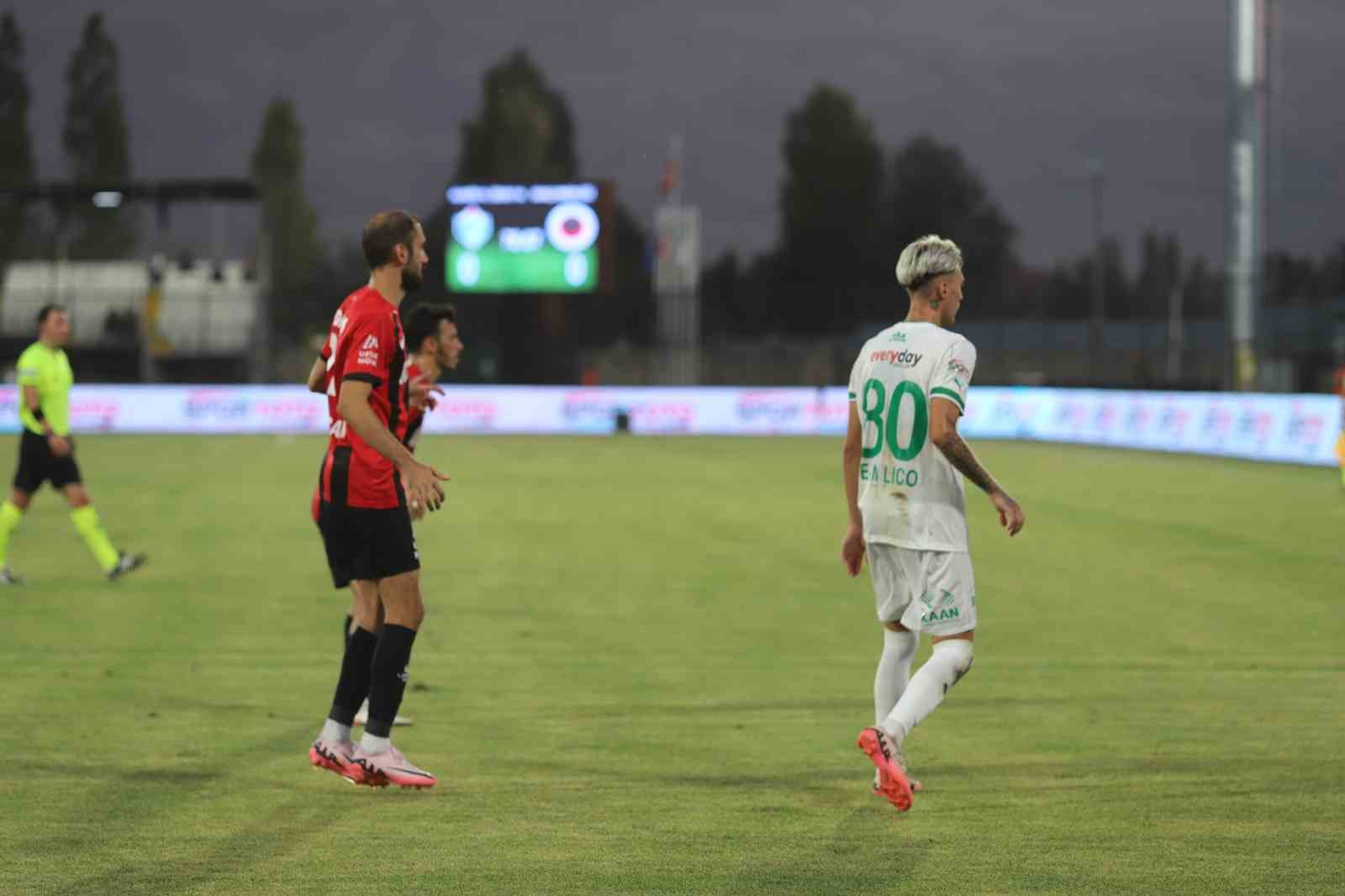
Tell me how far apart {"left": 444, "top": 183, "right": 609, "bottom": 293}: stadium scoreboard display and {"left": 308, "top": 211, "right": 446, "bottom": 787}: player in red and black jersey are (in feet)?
125

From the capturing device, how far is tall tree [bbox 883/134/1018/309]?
4574 inches

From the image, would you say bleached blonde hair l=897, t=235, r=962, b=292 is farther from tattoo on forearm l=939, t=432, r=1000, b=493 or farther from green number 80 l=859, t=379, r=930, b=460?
tattoo on forearm l=939, t=432, r=1000, b=493

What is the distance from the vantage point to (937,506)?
252 inches

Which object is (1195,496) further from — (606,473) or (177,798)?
(177,798)

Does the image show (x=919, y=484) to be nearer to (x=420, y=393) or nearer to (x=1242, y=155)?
(x=420, y=393)

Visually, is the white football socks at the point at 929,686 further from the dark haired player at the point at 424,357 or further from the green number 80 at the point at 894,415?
the dark haired player at the point at 424,357

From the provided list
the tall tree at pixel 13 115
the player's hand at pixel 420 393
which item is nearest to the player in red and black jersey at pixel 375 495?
the player's hand at pixel 420 393

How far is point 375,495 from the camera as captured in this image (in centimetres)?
674

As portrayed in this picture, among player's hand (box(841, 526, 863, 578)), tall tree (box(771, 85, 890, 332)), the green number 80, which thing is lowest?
player's hand (box(841, 526, 863, 578))

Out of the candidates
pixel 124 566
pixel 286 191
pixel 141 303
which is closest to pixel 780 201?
pixel 286 191

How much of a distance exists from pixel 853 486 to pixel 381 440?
1.65 m

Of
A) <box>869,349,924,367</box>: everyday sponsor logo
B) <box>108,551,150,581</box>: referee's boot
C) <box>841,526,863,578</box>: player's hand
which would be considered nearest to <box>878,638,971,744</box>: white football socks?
<box>841,526,863,578</box>: player's hand

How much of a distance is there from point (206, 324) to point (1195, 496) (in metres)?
43.7

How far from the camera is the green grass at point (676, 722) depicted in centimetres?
581
